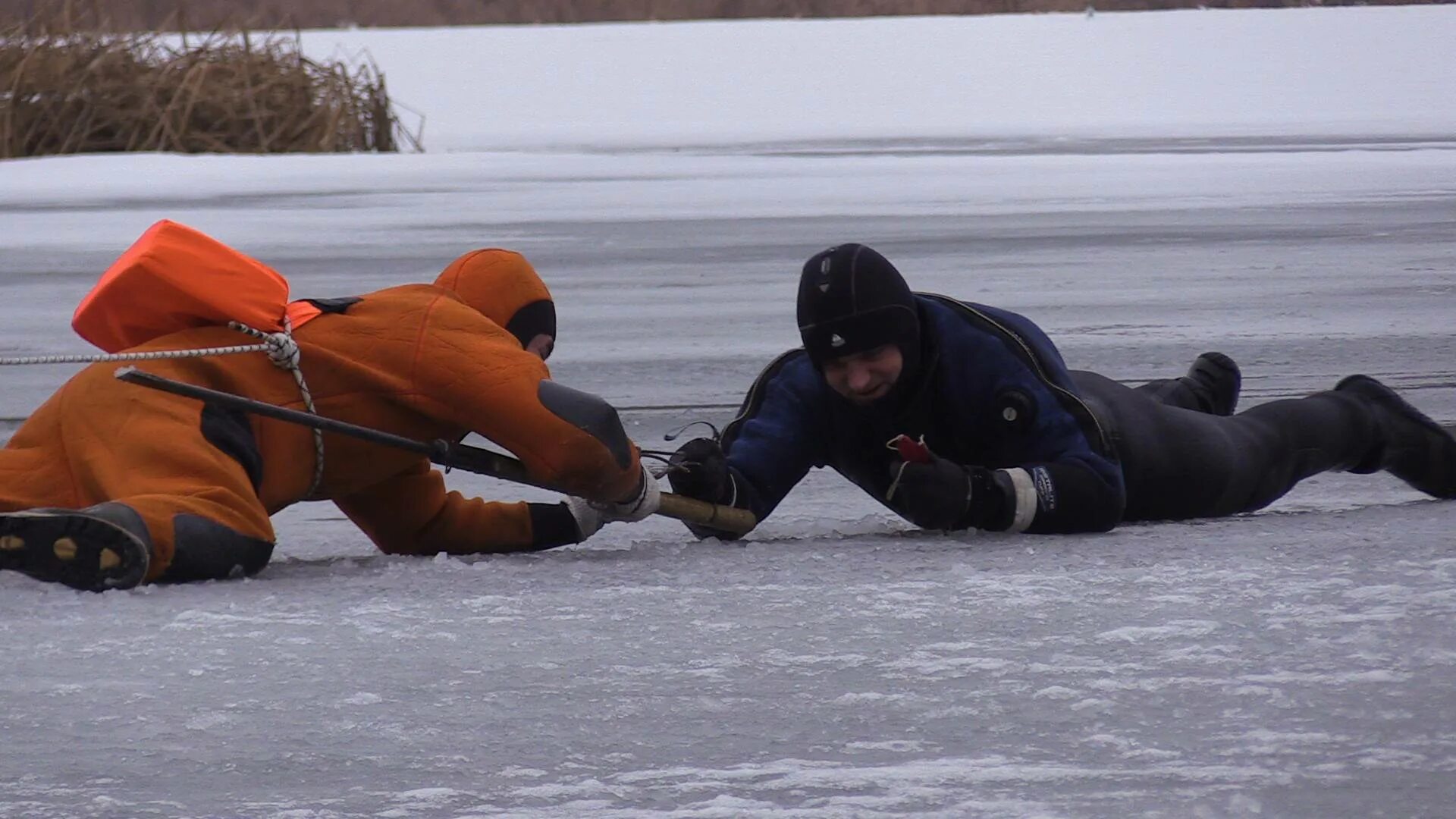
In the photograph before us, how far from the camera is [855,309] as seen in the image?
3656mm

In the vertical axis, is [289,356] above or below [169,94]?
below

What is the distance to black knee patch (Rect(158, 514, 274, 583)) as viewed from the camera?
3293mm

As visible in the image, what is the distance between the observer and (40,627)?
Answer: 3.09 metres

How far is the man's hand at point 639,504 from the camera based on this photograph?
12.3 feet

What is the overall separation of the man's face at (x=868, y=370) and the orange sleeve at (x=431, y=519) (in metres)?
0.71

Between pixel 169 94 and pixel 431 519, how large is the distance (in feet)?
45.0

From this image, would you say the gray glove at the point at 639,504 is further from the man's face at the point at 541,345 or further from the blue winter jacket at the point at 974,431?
the man's face at the point at 541,345

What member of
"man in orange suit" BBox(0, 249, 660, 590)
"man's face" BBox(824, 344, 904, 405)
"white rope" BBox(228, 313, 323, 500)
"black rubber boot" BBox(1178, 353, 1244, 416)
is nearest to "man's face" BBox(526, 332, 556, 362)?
"man in orange suit" BBox(0, 249, 660, 590)

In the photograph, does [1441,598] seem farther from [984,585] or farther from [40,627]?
[40,627]

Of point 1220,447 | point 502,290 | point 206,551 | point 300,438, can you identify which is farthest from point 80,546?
point 1220,447

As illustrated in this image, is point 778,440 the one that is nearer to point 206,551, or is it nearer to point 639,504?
point 639,504

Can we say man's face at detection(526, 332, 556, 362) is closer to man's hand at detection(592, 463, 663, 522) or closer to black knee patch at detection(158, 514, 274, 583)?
man's hand at detection(592, 463, 663, 522)

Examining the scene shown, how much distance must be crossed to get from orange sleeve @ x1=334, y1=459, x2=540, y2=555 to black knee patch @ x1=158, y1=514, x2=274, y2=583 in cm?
47

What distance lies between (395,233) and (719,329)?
440 centimetres
